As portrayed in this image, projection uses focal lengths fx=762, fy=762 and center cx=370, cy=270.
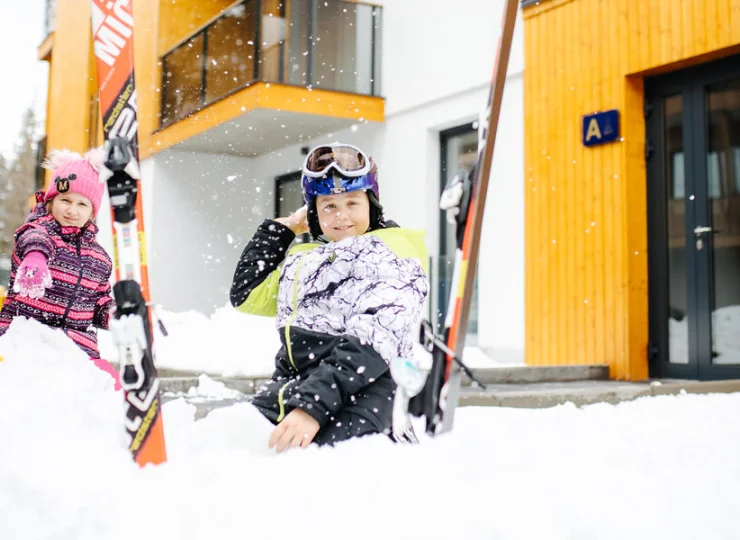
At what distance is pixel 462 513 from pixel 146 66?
11.6 metres

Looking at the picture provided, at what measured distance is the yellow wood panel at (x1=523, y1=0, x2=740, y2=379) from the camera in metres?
6.42

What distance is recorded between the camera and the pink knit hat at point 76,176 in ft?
11.2

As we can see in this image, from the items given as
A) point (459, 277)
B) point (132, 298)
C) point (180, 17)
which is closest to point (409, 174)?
point (180, 17)

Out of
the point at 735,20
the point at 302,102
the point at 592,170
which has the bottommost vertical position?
the point at 592,170

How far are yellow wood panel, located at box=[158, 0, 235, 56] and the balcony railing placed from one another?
1.21 meters

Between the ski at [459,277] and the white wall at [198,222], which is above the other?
the white wall at [198,222]

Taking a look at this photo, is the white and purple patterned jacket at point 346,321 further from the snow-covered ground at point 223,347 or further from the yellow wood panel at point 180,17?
the yellow wood panel at point 180,17

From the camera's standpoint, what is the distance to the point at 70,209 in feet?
11.3

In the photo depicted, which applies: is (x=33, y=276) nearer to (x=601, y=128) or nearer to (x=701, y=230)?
(x=601, y=128)

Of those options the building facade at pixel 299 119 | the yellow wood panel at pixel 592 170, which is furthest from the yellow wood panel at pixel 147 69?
the yellow wood panel at pixel 592 170

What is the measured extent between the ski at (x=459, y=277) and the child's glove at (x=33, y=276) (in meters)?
1.85

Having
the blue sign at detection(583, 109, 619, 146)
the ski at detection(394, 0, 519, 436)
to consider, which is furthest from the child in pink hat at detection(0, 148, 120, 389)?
the blue sign at detection(583, 109, 619, 146)

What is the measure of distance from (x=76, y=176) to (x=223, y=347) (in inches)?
148

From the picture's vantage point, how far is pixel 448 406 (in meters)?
2.05
